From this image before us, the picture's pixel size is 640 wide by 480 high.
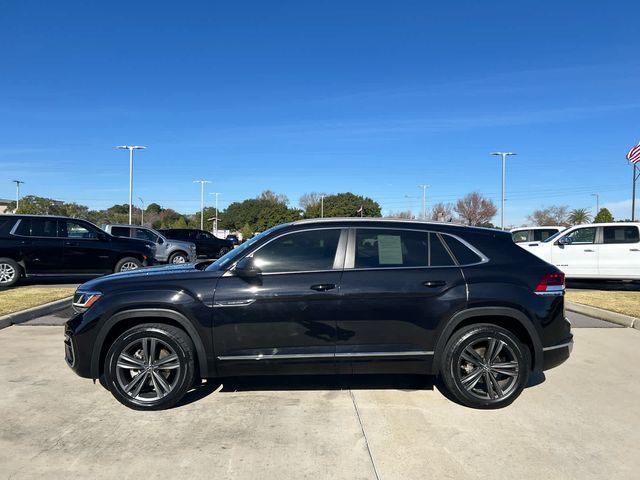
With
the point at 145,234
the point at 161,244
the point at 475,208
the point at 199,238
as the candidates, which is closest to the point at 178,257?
the point at 161,244

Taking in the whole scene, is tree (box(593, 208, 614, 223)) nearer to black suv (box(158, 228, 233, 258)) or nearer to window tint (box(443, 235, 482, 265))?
black suv (box(158, 228, 233, 258))

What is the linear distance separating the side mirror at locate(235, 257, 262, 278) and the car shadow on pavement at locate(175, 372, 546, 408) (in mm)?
1354

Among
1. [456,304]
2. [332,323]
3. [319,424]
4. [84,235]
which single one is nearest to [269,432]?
[319,424]

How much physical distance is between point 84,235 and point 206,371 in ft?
31.9

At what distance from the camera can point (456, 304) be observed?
14.4ft

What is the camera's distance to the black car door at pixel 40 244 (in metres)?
11.8

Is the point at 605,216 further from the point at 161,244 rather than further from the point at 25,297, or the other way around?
the point at 25,297

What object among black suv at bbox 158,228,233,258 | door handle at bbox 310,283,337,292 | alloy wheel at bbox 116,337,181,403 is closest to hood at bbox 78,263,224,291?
alloy wheel at bbox 116,337,181,403

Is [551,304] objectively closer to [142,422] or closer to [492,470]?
[492,470]

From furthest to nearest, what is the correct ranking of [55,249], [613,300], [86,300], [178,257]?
[178,257]
[55,249]
[613,300]
[86,300]

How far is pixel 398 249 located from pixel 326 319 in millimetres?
968

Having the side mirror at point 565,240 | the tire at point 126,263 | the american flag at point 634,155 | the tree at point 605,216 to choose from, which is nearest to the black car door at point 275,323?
the tire at point 126,263

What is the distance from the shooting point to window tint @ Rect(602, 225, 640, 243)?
41.9 ft

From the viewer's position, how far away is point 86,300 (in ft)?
14.4
